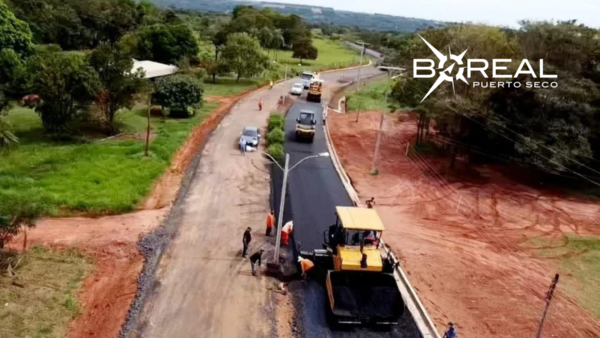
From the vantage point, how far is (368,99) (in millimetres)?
59906

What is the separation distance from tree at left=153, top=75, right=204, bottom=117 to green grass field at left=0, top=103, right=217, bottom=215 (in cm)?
436

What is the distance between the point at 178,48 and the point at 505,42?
41233 millimetres

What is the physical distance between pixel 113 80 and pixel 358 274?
24.7 meters

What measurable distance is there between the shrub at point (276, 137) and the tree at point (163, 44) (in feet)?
101

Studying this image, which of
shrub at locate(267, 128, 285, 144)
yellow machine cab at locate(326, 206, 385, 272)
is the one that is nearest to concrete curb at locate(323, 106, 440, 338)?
yellow machine cab at locate(326, 206, 385, 272)

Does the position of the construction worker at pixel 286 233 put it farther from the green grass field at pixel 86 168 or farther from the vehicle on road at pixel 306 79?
the vehicle on road at pixel 306 79

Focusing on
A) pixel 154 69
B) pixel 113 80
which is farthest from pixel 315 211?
pixel 154 69

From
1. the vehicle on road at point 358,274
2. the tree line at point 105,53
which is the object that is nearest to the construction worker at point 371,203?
the vehicle on road at point 358,274

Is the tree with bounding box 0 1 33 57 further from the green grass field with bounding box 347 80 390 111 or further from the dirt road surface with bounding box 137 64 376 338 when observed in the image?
the green grass field with bounding box 347 80 390 111

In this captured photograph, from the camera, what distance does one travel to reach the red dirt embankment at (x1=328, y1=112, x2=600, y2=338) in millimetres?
18156

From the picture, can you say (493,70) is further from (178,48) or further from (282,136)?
(178,48)

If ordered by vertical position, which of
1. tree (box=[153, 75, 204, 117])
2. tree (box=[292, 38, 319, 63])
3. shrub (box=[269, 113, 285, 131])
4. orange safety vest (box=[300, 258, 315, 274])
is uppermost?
tree (box=[292, 38, 319, 63])

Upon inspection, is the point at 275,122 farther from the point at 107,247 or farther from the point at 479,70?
the point at 107,247

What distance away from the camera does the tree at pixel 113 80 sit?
34.7 metres
